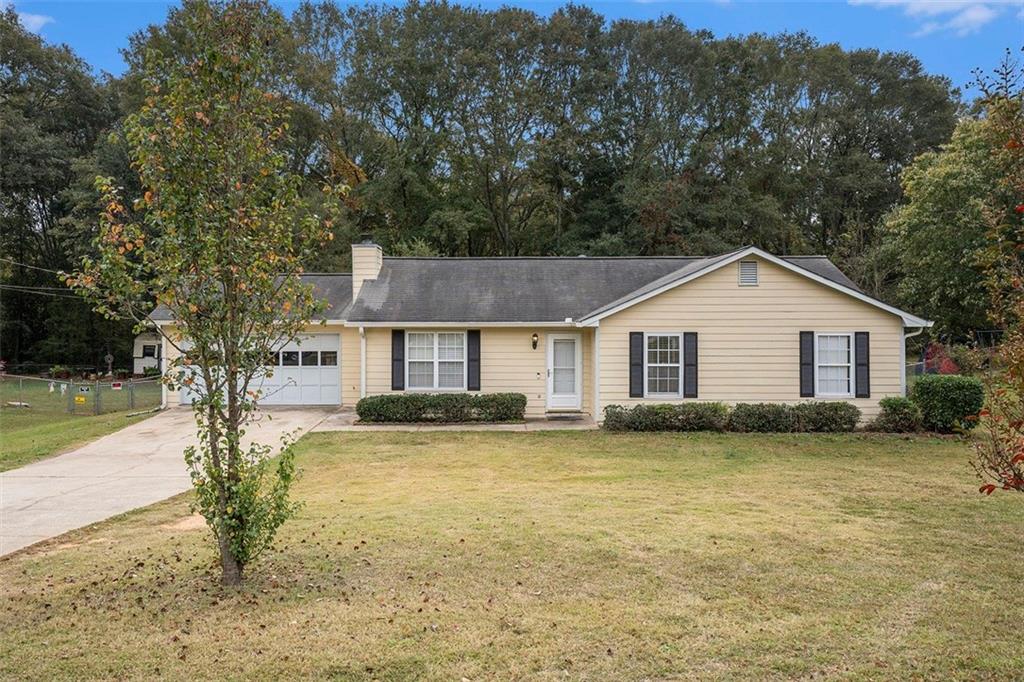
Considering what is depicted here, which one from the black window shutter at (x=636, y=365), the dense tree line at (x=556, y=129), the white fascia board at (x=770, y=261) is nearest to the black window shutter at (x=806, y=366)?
the white fascia board at (x=770, y=261)

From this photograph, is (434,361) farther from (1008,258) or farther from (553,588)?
(1008,258)

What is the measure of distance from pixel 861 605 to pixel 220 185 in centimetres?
570

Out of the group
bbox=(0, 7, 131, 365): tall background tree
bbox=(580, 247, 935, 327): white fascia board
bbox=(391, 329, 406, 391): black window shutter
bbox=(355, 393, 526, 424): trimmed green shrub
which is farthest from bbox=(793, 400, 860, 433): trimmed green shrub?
bbox=(0, 7, 131, 365): tall background tree

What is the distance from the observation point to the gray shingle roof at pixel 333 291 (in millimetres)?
18516

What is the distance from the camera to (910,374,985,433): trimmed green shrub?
44.4 ft

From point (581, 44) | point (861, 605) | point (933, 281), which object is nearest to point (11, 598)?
point (861, 605)

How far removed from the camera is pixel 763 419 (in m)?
14.1

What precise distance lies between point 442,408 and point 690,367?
5713mm

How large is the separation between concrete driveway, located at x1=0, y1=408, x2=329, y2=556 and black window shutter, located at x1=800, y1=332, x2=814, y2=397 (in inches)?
423

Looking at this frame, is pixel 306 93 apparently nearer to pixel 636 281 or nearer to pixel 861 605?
pixel 636 281

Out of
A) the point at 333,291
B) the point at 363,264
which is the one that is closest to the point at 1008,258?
the point at 363,264

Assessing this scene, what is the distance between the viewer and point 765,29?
125 ft

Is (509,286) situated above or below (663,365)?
above

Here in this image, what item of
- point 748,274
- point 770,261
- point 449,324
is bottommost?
point 449,324
